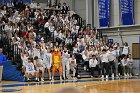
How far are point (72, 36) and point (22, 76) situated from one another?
5.74m

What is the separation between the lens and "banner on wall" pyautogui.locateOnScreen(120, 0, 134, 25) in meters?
23.0

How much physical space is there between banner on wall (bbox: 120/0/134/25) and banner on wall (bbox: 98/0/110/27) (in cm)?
124

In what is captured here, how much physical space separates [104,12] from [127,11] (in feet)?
6.86

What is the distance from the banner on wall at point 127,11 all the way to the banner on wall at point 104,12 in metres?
1.24

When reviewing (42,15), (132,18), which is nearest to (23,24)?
(42,15)

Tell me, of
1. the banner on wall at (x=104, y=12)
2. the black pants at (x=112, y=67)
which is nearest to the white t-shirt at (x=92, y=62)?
the black pants at (x=112, y=67)

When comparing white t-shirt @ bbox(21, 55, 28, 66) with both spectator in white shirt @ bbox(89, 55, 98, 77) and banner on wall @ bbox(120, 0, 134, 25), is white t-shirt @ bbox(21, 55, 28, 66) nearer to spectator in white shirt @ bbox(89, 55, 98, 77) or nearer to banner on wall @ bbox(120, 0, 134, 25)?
spectator in white shirt @ bbox(89, 55, 98, 77)

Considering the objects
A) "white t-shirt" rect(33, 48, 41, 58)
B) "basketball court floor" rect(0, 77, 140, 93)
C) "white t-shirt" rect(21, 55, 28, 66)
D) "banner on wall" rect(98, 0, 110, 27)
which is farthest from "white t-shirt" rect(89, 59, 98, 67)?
"banner on wall" rect(98, 0, 110, 27)

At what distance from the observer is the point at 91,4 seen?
26000 millimetres

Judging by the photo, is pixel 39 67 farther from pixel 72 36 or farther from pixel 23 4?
pixel 23 4

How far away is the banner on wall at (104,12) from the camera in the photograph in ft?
80.2

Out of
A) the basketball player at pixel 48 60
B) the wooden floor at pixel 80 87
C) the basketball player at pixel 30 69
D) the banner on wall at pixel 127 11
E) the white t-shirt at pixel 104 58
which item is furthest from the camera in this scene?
the banner on wall at pixel 127 11

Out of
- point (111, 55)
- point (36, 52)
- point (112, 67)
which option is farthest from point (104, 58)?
point (36, 52)

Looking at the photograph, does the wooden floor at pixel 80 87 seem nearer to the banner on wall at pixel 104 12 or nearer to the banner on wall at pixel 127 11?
the banner on wall at pixel 127 11
